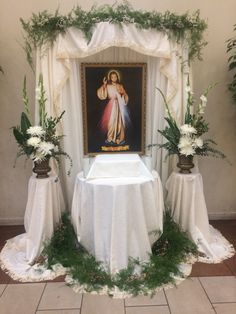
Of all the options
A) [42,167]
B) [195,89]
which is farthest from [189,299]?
[195,89]

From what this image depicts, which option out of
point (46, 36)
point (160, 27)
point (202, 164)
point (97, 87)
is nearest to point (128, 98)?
point (97, 87)

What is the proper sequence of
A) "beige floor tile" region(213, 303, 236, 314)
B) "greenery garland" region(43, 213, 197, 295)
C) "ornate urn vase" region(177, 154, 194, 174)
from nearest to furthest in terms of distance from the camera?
"beige floor tile" region(213, 303, 236, 314), "greenery garland" region(43, 213, 197, 295), "ornate urn vase" region(177, 154, 194, 174)

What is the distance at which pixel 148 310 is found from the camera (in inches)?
89.0

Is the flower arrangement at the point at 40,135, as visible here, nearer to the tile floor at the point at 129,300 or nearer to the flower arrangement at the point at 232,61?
the tile floor at the point at 129,300

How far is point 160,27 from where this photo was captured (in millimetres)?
2812

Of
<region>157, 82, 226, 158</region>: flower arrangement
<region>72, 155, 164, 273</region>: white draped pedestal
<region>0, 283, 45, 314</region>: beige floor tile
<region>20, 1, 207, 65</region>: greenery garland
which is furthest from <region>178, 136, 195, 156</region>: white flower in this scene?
<region>0, 283, 45, 314</region>: beige floor tile

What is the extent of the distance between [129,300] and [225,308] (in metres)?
0.70

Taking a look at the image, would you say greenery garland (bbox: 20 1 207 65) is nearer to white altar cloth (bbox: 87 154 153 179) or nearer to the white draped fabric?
the white draped fabric

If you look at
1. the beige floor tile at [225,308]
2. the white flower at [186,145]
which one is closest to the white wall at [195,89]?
the white flower at [186,145]

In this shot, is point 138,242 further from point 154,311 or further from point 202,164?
point 202,164

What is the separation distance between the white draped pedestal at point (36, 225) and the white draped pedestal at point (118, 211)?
23 cm

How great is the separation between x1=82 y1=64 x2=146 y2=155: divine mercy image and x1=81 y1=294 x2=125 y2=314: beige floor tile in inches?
56.2

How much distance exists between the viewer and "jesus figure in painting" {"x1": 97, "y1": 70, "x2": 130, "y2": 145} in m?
3.19

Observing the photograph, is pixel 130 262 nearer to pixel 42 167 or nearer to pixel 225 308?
pixel 225 308
